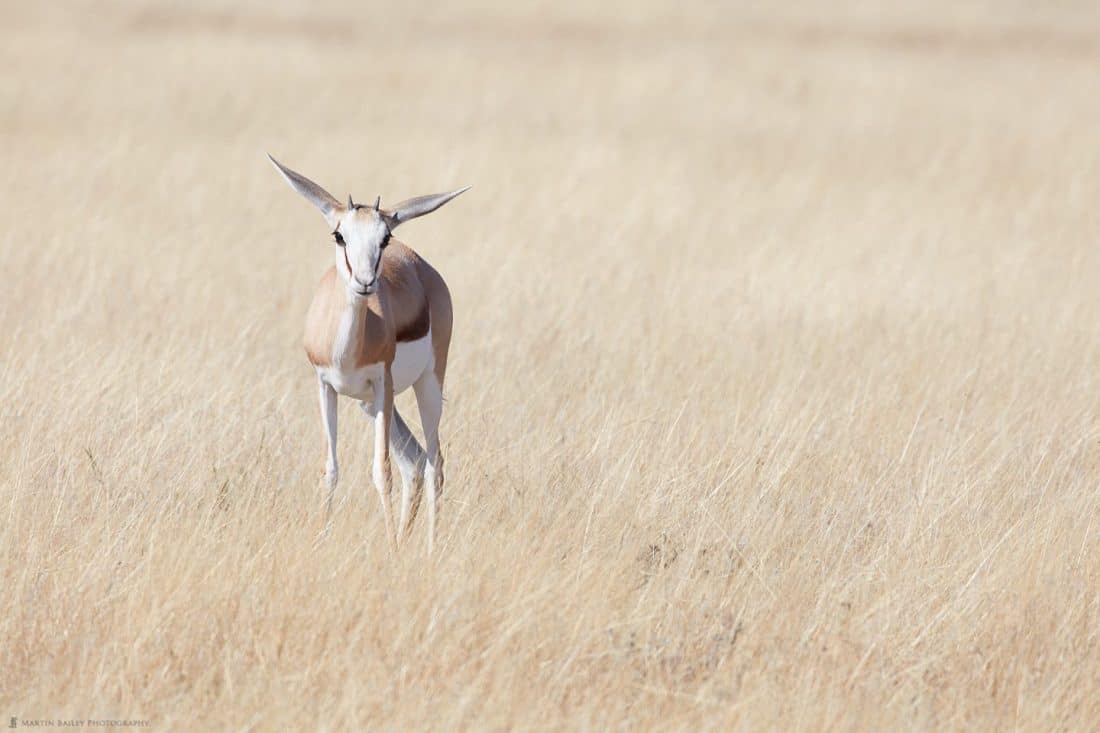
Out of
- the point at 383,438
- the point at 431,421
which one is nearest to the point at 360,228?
the point at 383,438

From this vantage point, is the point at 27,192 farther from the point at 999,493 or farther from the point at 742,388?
the point at 999,493

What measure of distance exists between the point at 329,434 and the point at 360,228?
927 mm

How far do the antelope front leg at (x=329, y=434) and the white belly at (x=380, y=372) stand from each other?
4 cm

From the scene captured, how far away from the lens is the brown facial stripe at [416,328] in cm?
563

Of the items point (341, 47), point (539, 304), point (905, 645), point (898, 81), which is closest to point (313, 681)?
point (905, 645)

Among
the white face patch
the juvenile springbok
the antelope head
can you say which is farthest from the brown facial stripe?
the white face patch

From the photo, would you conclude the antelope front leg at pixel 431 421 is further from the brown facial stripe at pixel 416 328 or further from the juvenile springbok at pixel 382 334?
the brown facial stripe at pixel 416 328

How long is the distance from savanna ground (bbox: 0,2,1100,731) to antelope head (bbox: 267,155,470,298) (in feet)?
3.13

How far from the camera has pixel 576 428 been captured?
6980mm

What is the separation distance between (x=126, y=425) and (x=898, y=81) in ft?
53.1

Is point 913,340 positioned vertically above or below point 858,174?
below

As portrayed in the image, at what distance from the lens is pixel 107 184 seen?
13.0m

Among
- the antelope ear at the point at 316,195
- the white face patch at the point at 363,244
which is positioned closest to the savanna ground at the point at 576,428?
the white face patch at the point at 363,244

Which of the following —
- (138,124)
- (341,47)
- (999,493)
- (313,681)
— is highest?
(341,47)
